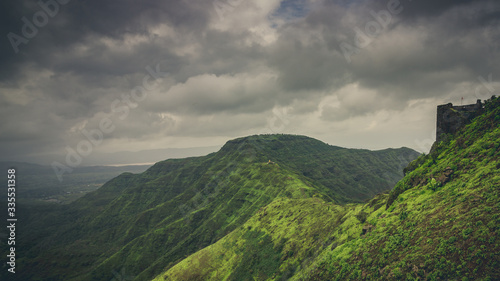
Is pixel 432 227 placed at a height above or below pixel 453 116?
below

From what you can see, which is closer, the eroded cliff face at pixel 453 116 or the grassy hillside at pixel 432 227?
the grassy hillside at pixel 432 227

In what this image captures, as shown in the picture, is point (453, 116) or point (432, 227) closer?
point (432, 227)

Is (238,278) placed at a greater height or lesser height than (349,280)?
lesser

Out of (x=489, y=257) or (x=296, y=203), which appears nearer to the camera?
(x=489, y=257)

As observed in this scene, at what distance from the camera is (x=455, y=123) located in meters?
54.5

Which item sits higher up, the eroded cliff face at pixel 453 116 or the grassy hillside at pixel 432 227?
the eroded cliff face at pixel 453 116

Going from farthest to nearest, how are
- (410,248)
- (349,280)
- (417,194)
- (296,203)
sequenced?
(296,203)
(417,194)
(349,280)
(410,248)

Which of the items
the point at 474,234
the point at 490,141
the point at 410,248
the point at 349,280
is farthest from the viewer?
the point at 349,280

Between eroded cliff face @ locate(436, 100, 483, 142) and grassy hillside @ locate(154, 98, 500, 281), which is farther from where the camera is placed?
eroded cliff face @ locate(436, 100, 483, 142)

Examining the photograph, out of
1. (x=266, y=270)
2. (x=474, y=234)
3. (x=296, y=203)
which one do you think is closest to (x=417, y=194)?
(x=474, y=234)

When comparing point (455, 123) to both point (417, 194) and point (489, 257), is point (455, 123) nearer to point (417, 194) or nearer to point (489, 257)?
point (417, 194)

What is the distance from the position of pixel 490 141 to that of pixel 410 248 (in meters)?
25.3

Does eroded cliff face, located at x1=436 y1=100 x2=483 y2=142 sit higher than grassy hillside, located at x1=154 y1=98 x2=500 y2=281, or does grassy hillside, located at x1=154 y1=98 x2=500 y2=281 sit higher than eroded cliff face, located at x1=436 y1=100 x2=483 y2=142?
eroded cliff face, located at x1=436 y1=100 x2=483 y2=142

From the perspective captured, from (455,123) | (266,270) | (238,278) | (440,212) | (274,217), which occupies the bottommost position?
(238,278)
